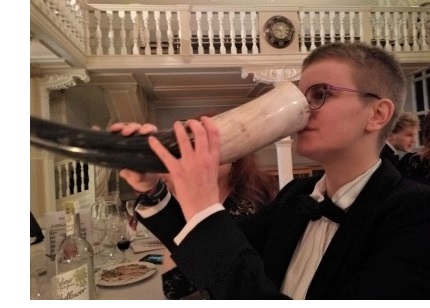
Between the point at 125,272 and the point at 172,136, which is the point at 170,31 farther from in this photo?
the point at 172,136

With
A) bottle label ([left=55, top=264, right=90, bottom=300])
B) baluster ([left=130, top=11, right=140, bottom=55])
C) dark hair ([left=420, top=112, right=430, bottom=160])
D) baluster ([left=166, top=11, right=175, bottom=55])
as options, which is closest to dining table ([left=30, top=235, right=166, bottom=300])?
bottle label ([left=55, top=264, right=90, bottom=300])

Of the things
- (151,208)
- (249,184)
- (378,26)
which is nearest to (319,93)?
(151,208)

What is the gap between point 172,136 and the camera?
1.03ft

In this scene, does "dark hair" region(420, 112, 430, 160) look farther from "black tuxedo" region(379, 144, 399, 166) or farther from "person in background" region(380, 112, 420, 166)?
"black tuxedo" region(379, 144, 399, 166)

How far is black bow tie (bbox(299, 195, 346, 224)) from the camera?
44 centimetres

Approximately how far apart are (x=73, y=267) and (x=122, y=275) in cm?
24

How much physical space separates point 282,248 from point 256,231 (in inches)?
4.0

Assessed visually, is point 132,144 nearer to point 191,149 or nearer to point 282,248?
point 191,149

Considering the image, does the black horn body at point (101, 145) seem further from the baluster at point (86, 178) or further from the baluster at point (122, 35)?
the baluster at point (122, 35)

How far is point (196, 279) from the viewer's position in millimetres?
310

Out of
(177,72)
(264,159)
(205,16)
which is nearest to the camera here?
(264,159)

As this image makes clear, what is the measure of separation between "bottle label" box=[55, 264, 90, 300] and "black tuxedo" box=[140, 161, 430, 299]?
187mm
